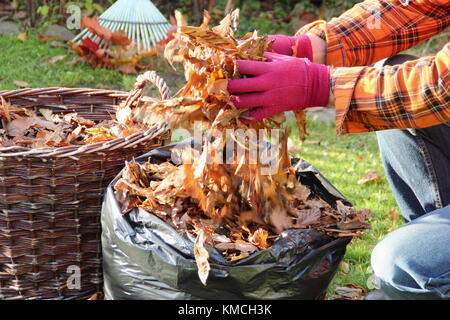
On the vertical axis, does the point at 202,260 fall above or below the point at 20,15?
below

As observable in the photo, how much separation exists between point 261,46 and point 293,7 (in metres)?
4.53

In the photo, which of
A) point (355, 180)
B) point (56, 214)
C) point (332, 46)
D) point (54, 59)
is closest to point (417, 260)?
point (332, 46)

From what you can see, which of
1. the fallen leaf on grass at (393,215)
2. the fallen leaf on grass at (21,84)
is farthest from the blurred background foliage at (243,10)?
the fallen leaf on grass at (393,215)

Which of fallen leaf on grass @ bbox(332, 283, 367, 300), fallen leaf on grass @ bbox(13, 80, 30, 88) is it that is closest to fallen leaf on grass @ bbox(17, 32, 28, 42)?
fallen leaf on grass @ bbox(13, 80, 30, 88)

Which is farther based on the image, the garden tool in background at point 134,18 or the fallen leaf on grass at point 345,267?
the garden tool in background at point 134,18

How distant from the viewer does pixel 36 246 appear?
6.36 ft

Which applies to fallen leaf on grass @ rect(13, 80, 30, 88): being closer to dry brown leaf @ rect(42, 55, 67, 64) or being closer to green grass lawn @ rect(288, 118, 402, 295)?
dry brown leaf @ rect(42, 55, 67, 64)

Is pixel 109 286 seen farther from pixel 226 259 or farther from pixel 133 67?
pixel 133 67

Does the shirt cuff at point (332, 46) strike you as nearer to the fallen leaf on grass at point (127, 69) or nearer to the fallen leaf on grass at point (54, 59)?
the fallen leaf on grass at point (127, 69)

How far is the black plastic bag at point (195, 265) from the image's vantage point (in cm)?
151

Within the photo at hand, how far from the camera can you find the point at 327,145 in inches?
145

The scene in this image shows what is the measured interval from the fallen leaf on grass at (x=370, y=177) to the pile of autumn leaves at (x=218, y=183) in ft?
4.33

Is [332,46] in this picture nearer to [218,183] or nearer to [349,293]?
[218,183]

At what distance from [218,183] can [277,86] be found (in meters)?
0.37
